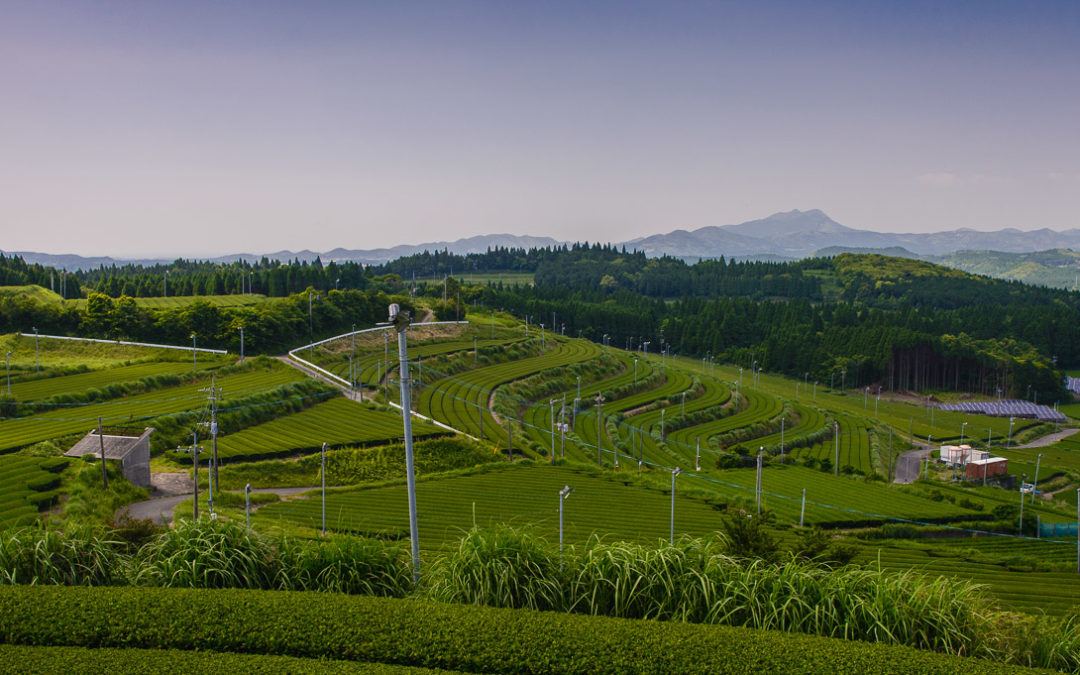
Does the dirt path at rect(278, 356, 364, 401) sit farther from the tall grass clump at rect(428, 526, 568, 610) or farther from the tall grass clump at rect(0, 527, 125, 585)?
the tall grass clump at rect(428, 526, 568, 610)

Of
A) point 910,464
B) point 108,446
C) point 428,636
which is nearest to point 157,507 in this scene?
point 108,446

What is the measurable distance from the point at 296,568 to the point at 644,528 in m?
24.4

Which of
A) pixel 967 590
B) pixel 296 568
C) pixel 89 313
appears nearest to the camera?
pixel 967 590

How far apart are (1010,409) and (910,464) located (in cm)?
4529

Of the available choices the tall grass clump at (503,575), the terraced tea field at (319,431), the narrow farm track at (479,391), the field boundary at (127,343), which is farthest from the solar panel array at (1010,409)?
the tall grass clump at (503,575)

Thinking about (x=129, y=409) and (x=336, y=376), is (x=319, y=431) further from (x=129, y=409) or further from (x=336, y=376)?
(x=336, y=376)

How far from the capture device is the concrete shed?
1419 inches

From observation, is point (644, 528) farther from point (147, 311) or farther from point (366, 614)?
point (147, 311)

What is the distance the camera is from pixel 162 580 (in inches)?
467

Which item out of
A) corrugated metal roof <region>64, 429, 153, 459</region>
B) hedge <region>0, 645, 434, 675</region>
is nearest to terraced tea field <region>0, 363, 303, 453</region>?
corrugated metal roof <region>64, 429, 153, 459</region>

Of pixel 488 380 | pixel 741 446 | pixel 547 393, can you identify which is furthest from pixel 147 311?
pixel 741 446

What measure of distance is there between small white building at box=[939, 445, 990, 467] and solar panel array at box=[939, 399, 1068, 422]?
4009 centimetres

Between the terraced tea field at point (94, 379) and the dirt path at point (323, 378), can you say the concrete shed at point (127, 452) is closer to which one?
the terraced tea field at point (94, 379)

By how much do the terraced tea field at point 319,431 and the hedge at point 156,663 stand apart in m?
34.1
